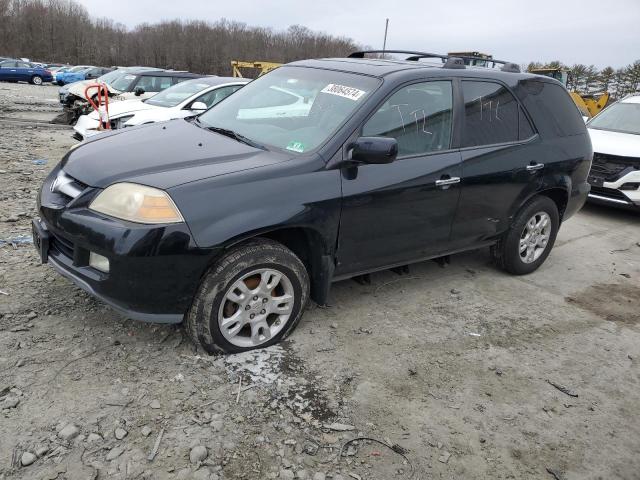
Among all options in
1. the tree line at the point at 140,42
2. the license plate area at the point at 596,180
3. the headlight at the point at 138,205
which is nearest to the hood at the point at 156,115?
the headlight at the point at 138,205

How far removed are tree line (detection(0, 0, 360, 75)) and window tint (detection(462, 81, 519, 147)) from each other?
68.6m

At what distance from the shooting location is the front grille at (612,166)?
7.52 m

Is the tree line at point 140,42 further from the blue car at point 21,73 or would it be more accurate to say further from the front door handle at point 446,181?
the front door handle at point 446,181

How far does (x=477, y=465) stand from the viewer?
2.64 meters

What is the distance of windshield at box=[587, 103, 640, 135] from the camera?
338 inches

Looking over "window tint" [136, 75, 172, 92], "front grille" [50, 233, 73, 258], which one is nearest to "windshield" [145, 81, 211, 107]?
"window tint" [136, 75, 172, 92]

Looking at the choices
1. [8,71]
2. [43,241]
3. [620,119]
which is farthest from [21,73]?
[43,241]

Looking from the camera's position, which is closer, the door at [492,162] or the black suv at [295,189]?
the black suv at [295,189]

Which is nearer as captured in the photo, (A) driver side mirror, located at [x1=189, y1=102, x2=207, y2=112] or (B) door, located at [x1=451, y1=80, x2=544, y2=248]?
(B) door, located at [x1=451, y1=80, x2=544, y2=248]

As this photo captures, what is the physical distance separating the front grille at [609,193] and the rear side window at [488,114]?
13.3 feet

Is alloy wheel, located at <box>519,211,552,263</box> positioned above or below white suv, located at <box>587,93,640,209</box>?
below

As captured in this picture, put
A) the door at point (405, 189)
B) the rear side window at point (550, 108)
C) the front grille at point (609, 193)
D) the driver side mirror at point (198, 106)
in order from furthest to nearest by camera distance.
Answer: the driver side mirror at point (198, 106) → the front grille at point (609, 193) → the rear side window at point (550, 108) → the door at point (405, 189)

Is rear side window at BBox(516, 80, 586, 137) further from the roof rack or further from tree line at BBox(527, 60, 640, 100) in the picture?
tree line at BBox(527, 60, 640, 100)

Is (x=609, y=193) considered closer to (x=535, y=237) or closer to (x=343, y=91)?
(x=535, y=237)
